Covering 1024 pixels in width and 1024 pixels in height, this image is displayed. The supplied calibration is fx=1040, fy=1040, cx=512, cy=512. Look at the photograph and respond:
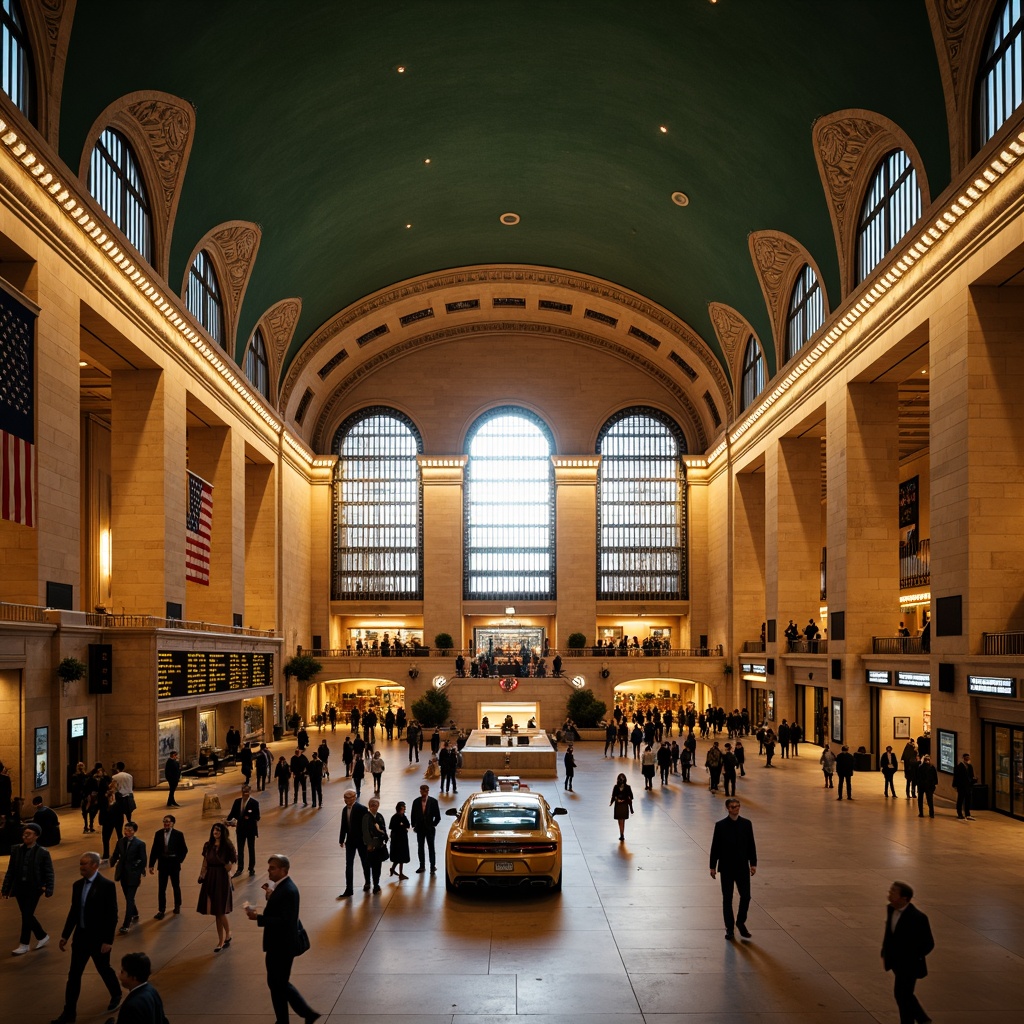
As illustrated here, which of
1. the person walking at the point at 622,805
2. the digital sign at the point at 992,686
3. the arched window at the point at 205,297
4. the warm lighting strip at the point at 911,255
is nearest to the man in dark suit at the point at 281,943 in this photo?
the person walking at the point at 622,805

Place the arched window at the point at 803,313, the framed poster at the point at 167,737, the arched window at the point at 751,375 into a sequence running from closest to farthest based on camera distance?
1. the framed poster at the point at 167,737
2. the arched window at the point at 803,313
3. the arched window at the point at 751,375

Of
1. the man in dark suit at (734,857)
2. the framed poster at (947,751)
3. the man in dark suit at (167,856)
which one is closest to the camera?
the man in dark suit at (734,857)

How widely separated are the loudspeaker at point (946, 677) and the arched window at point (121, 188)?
20161mm

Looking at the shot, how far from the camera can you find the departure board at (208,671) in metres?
24.5

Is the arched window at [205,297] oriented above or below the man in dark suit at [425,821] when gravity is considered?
above

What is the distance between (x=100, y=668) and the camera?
2219 cm

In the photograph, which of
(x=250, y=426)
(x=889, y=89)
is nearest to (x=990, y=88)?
(x=889, y=89)

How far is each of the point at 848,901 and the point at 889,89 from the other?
57.1 ft

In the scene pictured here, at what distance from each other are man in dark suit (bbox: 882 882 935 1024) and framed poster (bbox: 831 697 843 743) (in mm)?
22197

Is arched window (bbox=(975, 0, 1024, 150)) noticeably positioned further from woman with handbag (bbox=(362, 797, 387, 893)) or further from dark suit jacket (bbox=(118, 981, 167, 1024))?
dark suit jacket (bbox=(118, 981, 167, 1024))

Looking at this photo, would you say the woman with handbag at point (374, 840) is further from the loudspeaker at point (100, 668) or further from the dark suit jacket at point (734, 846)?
the loudspeaker at point (100, 668)

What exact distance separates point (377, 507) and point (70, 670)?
97.5 ft

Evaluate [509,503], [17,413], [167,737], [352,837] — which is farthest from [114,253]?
[509,503]

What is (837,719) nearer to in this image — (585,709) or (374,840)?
(585,709)
